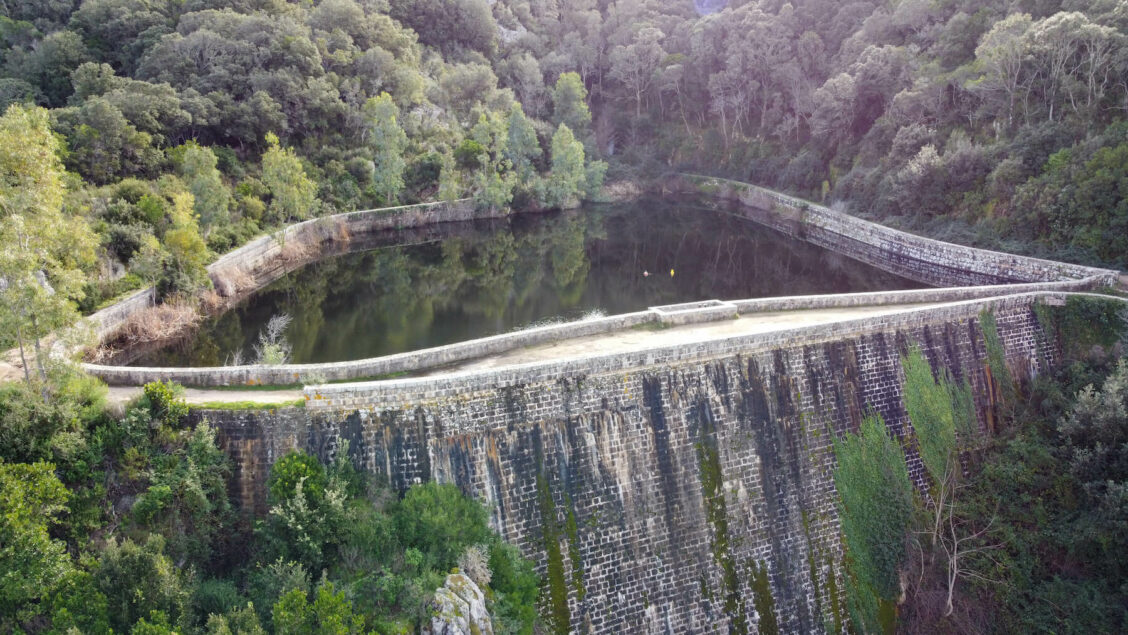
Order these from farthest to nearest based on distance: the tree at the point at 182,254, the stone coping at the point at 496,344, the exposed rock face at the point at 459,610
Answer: the tree at the point at 182,254
the stone coping at the point at 496,344
the exposed rock face at the point at 459,610

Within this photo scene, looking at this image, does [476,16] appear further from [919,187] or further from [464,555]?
[464,555]

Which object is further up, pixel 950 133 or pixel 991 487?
pixel 950 133

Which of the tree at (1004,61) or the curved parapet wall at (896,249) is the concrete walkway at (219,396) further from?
the tree at (1004,61)

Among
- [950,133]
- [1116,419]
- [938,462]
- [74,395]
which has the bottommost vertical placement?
[938,462]

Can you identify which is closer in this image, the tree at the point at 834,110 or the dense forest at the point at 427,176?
the dense forest at the point at 427,176

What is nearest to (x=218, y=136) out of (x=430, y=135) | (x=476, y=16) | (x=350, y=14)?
(x=430, y=135)

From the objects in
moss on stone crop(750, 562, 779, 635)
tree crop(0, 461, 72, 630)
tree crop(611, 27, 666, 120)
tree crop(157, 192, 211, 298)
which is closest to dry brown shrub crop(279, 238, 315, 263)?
tree crop(157, 192, 211, 298)

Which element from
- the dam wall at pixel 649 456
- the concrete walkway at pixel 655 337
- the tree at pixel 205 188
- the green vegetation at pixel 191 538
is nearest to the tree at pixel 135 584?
the green vegetation at pixel 191 538
